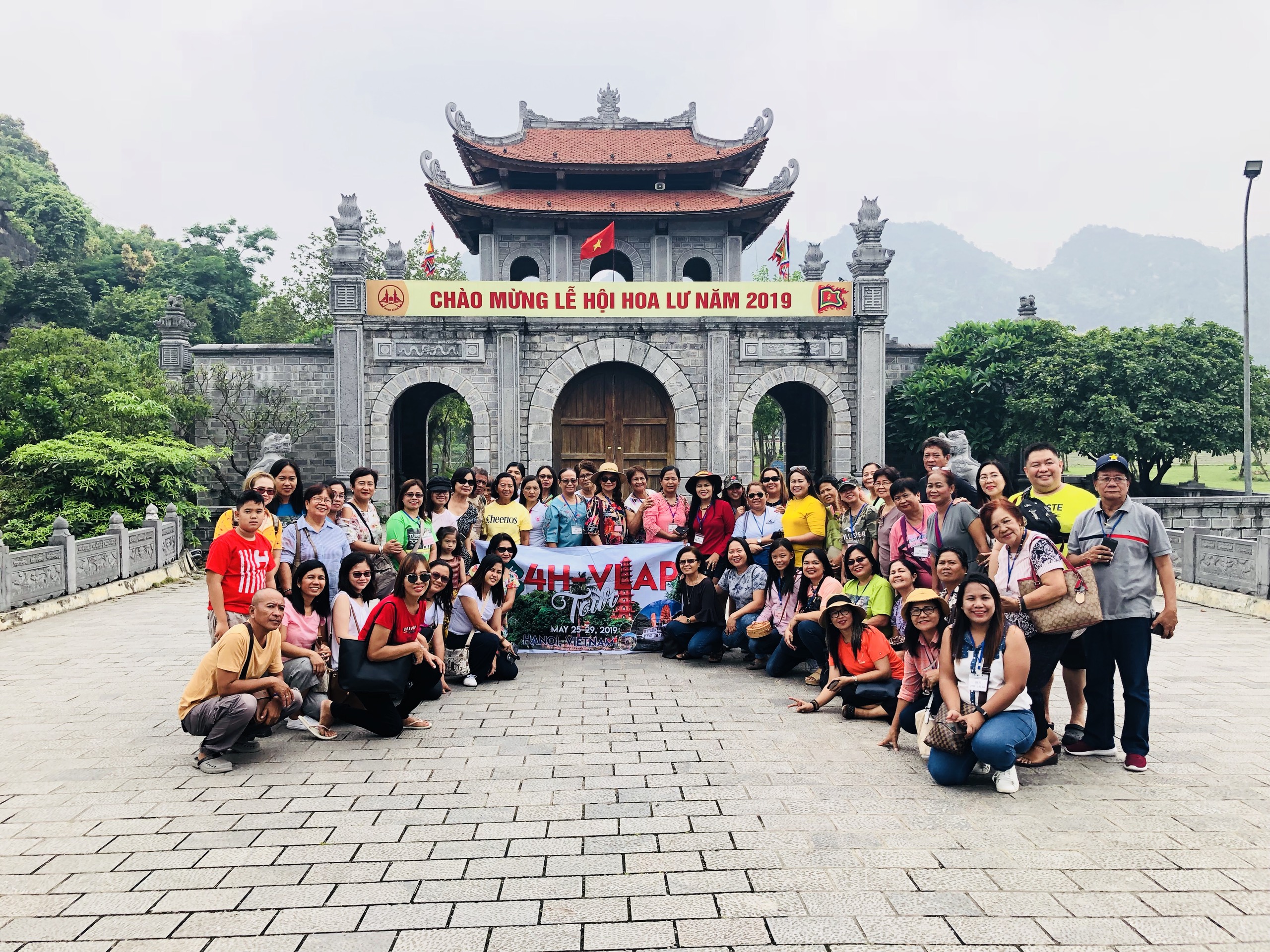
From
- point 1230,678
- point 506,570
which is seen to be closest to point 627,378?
point 506,570

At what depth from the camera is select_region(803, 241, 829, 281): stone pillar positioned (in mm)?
24531

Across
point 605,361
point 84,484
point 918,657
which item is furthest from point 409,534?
point 605,361

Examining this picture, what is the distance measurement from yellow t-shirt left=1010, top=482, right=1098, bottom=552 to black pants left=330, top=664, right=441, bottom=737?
A: 4.09 m

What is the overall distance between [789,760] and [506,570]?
10.8ft

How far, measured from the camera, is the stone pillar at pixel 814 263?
2453cm

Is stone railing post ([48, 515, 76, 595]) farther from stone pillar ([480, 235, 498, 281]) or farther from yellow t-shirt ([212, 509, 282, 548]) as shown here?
stone pillar ([480, 235, 498, 281])

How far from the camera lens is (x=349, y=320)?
1727 cm

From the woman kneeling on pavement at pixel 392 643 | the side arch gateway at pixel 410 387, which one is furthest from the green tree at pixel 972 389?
the woman kneeling on pavement at pixel 392 643

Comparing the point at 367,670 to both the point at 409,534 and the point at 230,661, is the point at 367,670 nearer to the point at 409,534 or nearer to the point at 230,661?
the point at 230,661

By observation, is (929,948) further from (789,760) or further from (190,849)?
(190,849)

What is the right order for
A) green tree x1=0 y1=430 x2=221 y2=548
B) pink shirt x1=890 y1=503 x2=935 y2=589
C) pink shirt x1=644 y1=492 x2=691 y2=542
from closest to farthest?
pink shirt x1=890 y1=503 x2=935 y2=589
pink shirt x1=644 y1=492 x2=691 y2=542
green tree x1=0 y1=430 x2=221 y2=548

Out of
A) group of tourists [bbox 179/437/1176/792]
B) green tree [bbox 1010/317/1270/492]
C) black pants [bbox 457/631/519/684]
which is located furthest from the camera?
green tree [bbox 1010/317/1270/492]

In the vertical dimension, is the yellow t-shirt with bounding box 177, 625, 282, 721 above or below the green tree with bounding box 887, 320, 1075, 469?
below

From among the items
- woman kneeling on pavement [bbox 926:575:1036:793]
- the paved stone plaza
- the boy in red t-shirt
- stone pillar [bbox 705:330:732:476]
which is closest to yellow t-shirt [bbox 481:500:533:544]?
the paved stone plaza
